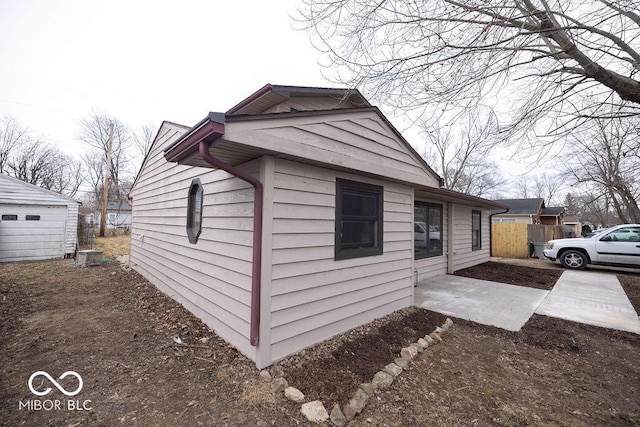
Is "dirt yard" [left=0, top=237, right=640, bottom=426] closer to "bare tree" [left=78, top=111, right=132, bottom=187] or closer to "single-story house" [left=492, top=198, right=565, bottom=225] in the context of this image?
"single-story house" [left=492, top=198, right=565, bottom=225]

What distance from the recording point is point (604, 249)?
835cm

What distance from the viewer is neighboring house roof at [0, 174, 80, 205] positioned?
8.88 meters

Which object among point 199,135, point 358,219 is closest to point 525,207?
point 358,219

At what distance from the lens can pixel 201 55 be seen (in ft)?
20.6

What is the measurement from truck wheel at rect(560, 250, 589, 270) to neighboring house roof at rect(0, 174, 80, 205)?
18321 mm

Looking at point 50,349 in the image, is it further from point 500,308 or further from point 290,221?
point 500,308

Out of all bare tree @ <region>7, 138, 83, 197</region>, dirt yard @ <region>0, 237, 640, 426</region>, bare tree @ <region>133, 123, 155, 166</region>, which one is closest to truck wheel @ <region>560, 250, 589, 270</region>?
dirt yard @ <region>0, 237, 640, 426</region>

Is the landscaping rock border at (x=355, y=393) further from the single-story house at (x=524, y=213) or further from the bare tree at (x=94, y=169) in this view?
the bare tree at (x=94, y=169)

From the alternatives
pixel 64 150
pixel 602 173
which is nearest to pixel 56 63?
pixel 64 150

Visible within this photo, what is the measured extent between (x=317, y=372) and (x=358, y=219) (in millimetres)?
2027

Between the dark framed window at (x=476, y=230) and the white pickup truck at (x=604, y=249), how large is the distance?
2.44 metres

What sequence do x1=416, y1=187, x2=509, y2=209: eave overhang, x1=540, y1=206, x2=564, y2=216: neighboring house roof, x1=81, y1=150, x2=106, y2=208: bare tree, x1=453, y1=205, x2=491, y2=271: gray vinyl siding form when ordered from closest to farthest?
1. x1=416, y1=187, x2=509, y2=209: eave overhang
2. x1=453, y1=205, x2=491, y2=271: gray vinyl siding
3. x1=540, y1=206, x2=564, y2=216: neighboring house roof
4. x1=81, y1=150, x2=106, y2=208: bare tree

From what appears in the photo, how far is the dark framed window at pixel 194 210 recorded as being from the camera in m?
4.41

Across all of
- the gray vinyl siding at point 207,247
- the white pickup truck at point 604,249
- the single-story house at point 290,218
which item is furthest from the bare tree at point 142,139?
the white pickup truck at point 604,249
